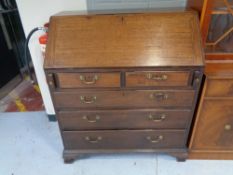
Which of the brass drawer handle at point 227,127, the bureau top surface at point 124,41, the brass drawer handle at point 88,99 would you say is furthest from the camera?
the brass drawer handle at point 227,127

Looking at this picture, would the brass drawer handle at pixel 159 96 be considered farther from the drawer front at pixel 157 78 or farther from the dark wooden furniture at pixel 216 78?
the dark wooden furniture at pixel 216 78

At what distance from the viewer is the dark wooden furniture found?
1099 millimetres

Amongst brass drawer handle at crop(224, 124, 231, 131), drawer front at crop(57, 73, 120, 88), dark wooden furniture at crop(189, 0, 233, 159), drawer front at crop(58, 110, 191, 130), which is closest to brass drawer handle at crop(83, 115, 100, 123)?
drawer front at crop(58, 110, 191, 130)

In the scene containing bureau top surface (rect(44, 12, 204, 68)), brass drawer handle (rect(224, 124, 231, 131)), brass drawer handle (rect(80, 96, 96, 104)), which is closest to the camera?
bureau top surface (rect(44, 12, 204, 68))

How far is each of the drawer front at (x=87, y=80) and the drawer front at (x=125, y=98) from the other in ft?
0.17

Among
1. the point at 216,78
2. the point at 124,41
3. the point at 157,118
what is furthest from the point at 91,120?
the point at 216,78

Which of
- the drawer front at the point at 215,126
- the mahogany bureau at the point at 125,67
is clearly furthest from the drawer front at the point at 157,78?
the drawer front at the point at 215,126

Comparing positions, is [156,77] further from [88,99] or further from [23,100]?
[23,100]

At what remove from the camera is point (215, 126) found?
53.5 inches

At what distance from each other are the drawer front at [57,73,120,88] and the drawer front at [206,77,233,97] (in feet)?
1.78

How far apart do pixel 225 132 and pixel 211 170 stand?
1.06 ft

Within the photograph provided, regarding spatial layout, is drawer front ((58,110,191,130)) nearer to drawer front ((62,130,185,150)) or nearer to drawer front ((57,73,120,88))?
drawer front ((62,130,185,150))

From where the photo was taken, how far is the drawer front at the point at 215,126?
4.14 feet

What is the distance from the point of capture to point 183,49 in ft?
3.62
